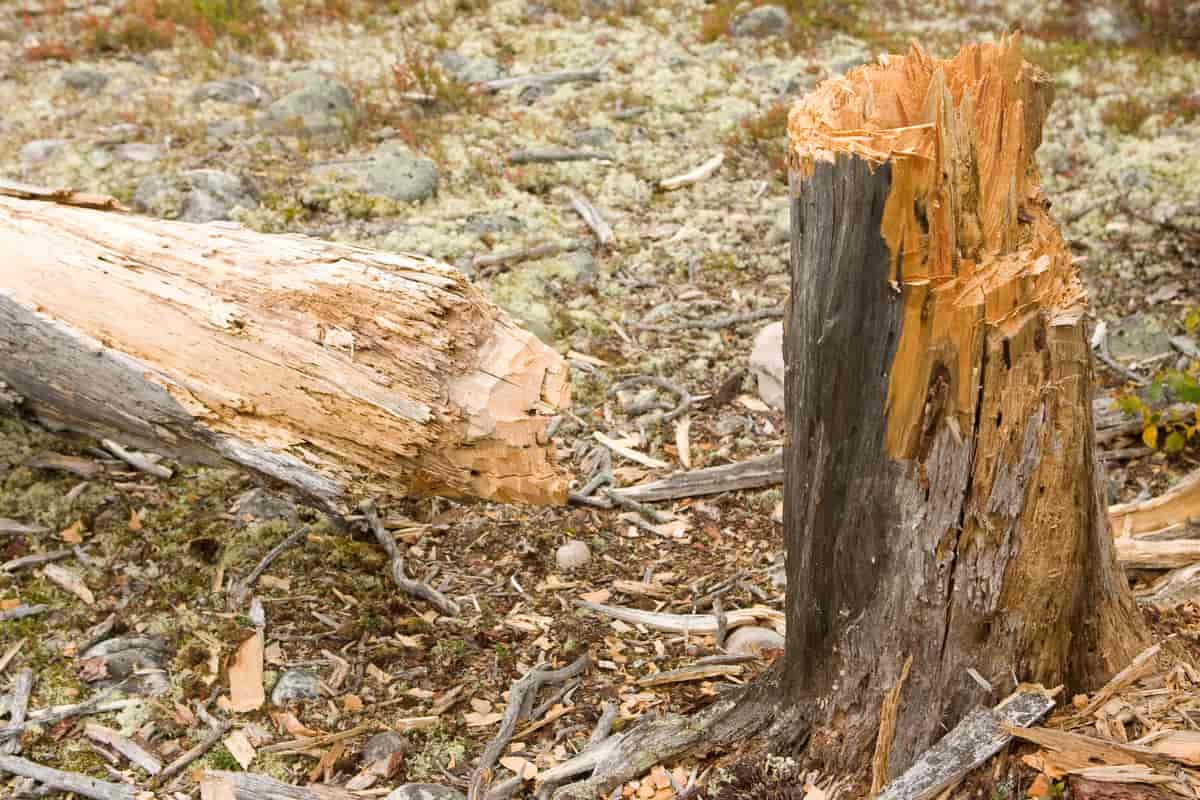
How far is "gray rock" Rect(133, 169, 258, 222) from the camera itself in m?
8.12

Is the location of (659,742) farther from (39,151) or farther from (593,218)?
(39,151)

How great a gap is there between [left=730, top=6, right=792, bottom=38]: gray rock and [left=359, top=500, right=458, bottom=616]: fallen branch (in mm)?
9310

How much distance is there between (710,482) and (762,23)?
860cm

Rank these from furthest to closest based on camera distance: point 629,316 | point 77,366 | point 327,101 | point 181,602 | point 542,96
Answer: point 542,96, point 327,101, point 629,316, point 181,602, point 77,366

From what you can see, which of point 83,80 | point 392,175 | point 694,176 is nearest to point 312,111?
point 392,175

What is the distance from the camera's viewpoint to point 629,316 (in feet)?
24.3

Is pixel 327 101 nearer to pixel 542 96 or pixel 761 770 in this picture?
pixel 542 96

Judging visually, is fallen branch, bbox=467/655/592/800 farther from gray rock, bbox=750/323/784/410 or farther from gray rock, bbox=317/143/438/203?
gray rock, bbox=317/143/438/203

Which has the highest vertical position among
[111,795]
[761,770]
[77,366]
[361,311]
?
[361,311]

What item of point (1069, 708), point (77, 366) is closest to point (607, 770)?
point (1069, 708)

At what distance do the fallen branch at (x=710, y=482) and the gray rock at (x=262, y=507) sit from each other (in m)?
1.74

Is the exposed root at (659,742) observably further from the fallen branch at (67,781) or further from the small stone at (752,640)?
the fallen branch at (67,781)

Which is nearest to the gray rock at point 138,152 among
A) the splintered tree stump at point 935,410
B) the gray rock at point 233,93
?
the gray rock at point 233,93

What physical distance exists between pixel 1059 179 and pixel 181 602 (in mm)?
7982
